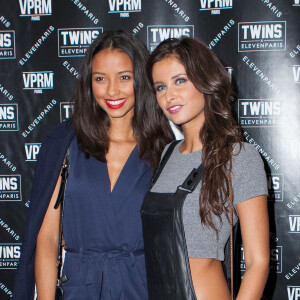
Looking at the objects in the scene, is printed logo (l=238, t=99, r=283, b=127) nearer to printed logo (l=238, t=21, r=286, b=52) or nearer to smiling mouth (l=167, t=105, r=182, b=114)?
printed logo (l=238, t=21, r=286, b=52)

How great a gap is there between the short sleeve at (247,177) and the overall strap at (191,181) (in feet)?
0.43

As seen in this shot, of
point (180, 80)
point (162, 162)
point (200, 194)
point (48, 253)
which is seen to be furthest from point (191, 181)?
point (48, 253)

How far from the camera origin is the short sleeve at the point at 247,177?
126cm

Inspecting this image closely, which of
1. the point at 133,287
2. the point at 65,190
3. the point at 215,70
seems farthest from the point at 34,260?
the point at 215,70

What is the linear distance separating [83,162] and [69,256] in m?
0.42

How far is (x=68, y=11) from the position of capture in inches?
97.2

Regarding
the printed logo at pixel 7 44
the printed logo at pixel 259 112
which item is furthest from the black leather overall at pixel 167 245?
the printed logo at pixel 7 44

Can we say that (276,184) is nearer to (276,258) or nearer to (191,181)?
(276,258)

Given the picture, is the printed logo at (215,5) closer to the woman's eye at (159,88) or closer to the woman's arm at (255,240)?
the woman's eye at (159,88)

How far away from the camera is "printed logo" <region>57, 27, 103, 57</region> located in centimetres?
246

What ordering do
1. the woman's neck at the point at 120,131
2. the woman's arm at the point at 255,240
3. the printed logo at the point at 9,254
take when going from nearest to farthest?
the woman's arm at the point at 255,240 < the woman's neck at the point at 120,131 < the printed logo at the point at 9,254

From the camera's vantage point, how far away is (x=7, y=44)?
252cm

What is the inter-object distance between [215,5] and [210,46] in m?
0.26

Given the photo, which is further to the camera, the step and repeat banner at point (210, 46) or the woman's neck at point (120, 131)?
the step and repeat banner at point (210, 46)
